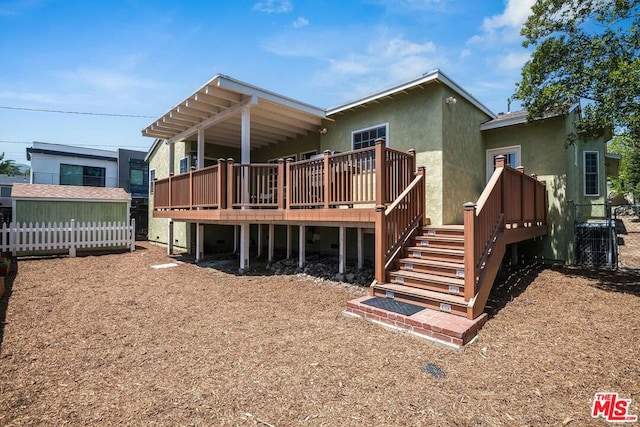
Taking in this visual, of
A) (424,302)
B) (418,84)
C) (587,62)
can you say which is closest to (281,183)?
(418,84)

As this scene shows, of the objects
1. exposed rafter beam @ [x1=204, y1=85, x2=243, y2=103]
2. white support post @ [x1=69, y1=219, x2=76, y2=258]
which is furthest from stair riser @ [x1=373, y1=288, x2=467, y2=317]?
white support post @ [x1=69, y1=219, x2=76, y2=258]

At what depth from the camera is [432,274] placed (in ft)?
16.9

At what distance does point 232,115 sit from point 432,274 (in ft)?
22.4

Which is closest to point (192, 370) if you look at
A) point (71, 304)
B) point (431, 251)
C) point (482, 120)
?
point (71, 304)

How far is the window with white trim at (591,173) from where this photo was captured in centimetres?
1155

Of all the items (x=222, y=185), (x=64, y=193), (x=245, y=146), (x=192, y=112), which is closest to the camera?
(x=222, y=185)

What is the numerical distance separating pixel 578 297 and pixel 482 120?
19.2 ft

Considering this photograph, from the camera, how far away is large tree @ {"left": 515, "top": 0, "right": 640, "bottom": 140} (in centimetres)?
573

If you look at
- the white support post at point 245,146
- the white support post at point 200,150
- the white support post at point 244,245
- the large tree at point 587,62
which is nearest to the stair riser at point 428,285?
the white support post at point 245,146

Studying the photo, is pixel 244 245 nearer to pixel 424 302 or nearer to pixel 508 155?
pixel 424 302

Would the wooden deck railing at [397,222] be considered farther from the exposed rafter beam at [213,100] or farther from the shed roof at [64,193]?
the shed roof at [64,193]

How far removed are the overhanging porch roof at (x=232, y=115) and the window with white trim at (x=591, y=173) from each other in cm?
1038

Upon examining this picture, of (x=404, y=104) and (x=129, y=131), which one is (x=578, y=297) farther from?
(x=129, y=131)

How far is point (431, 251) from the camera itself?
218 inches
